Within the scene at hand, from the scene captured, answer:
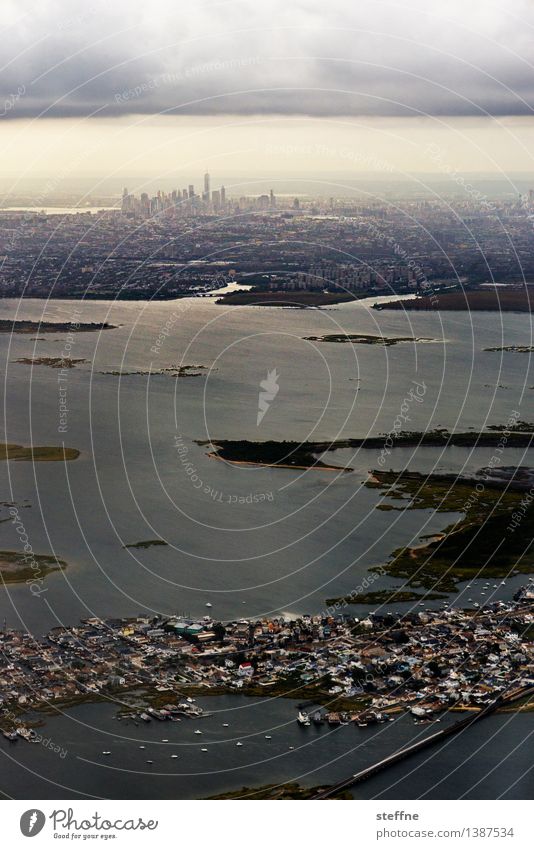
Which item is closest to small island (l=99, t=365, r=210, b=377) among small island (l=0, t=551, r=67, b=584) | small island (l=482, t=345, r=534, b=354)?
small island (l=482, t=345, r=534, b=354)

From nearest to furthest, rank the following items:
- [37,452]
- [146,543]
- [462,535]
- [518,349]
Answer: [146,543] < [462,535] < [37,452] < [518,349]

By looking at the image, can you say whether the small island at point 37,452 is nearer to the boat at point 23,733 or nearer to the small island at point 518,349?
the boat at point 23,733

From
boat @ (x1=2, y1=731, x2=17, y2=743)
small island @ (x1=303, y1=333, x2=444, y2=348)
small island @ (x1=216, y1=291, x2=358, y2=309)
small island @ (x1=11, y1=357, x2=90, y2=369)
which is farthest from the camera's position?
small island @ (x1=216, y1=291, x2=358, y2=309)

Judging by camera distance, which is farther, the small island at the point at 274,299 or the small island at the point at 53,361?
the small island at the point at 274,299

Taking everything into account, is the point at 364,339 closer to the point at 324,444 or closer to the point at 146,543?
the point at 324,444

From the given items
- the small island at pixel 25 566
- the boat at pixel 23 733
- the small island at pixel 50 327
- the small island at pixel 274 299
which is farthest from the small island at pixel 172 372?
the boat at pixel 23 733

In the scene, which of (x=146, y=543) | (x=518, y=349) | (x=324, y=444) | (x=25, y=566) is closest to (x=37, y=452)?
(x=324, y=444)

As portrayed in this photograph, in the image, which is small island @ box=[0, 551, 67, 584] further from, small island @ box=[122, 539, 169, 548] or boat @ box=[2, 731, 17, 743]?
boat @ box=[2, 731, 17, 743]

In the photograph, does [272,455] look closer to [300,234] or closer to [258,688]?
[258,688]

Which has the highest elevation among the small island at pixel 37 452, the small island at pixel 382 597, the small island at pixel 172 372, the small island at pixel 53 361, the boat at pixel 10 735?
the small island at pixel 53 361

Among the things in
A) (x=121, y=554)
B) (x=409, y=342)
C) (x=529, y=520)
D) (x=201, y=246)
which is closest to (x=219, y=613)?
(x=121, y=554)

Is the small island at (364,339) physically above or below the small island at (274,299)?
below
